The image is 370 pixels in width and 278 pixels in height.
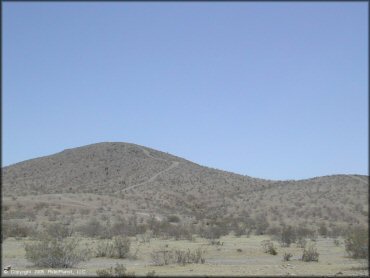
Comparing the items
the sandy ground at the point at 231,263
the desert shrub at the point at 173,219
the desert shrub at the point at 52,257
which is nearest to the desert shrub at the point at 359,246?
the sandy ground at the point at 231,263

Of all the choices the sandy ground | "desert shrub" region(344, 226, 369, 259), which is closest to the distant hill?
the sandy ground

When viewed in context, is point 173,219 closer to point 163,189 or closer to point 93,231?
point 93,231

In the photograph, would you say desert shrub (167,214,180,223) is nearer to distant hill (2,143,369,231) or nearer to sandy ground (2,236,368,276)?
distant hill (2,143,369,231)

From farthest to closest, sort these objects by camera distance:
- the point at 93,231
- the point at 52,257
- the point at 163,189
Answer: the point at 163,189, the point at 93,231, the point at 52,257

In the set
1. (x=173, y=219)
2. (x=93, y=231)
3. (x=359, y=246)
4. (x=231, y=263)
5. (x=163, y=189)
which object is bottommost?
(x=231, y=263)

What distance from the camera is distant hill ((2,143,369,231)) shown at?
68219 millimetres

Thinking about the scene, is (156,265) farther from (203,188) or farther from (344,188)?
(203,188)

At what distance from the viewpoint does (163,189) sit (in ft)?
315

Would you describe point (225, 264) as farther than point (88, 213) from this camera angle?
No

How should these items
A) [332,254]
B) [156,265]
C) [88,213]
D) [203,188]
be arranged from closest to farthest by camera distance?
[156,265], [332,254], [88,213], [203,188]

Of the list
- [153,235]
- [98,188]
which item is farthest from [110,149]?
[153,235]

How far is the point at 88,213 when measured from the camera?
60.6 m

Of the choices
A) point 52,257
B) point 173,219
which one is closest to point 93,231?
point 52,257

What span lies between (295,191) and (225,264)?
6271 cm
